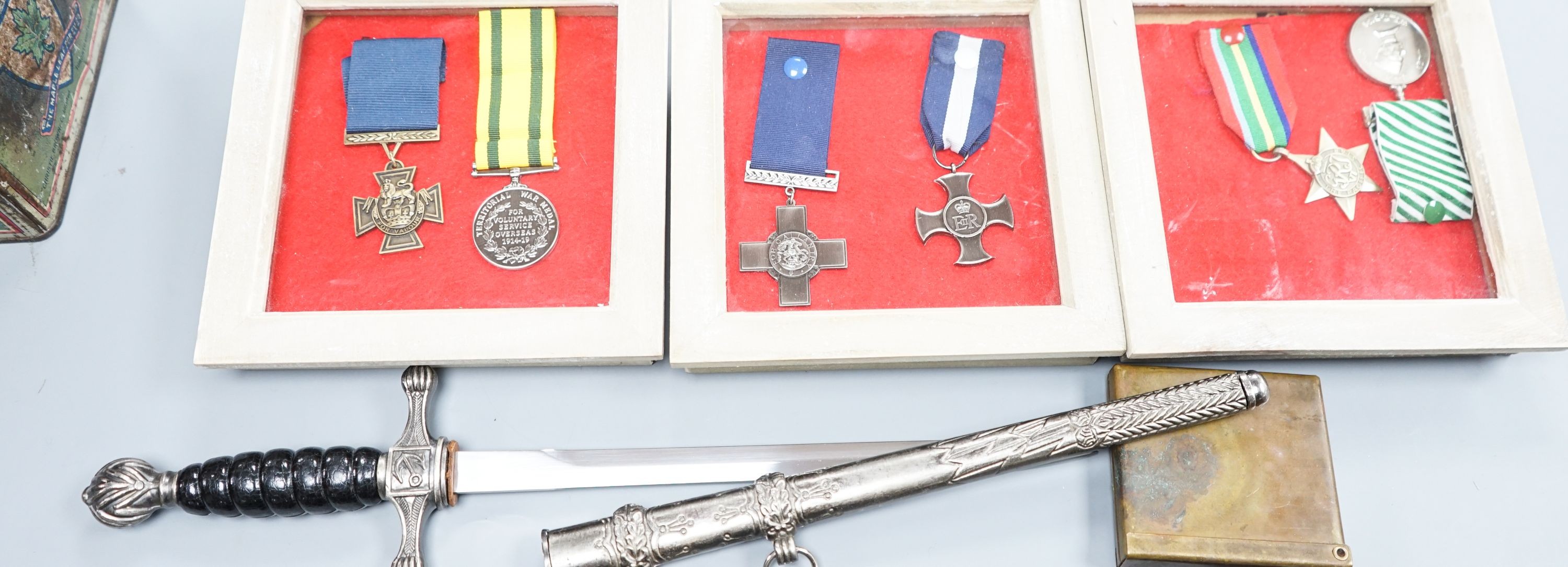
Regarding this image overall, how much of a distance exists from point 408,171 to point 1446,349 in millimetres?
1963

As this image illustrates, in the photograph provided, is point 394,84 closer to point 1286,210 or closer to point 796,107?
point 796,107

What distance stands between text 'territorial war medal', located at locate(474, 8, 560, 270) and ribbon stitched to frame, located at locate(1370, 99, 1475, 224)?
1.62 m

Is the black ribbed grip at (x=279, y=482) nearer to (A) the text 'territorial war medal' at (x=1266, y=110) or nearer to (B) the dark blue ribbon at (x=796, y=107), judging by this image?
(B) the dark blue ribbon at (x=796, y=107)

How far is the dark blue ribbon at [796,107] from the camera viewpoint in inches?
71.6

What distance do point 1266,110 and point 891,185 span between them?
768mm

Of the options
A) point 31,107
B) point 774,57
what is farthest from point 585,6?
point 31,107

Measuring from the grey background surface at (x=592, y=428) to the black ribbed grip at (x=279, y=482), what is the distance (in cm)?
9

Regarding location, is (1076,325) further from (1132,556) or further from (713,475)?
(713,475)

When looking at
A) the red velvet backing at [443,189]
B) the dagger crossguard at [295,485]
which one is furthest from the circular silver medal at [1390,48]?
the dagger crossguard at [295,485]

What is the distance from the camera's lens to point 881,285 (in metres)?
1.76

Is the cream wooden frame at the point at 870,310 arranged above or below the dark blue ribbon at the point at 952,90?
below

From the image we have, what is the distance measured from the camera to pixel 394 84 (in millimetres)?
1869

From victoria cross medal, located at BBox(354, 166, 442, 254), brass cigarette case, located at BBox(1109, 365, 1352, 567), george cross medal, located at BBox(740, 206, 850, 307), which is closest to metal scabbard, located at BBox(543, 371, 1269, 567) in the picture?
brass cigarette case, located at BBox(1109, 365, 1352, 567)

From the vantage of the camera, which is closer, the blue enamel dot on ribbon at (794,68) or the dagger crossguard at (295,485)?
the dagger crossguard at (295,485)
